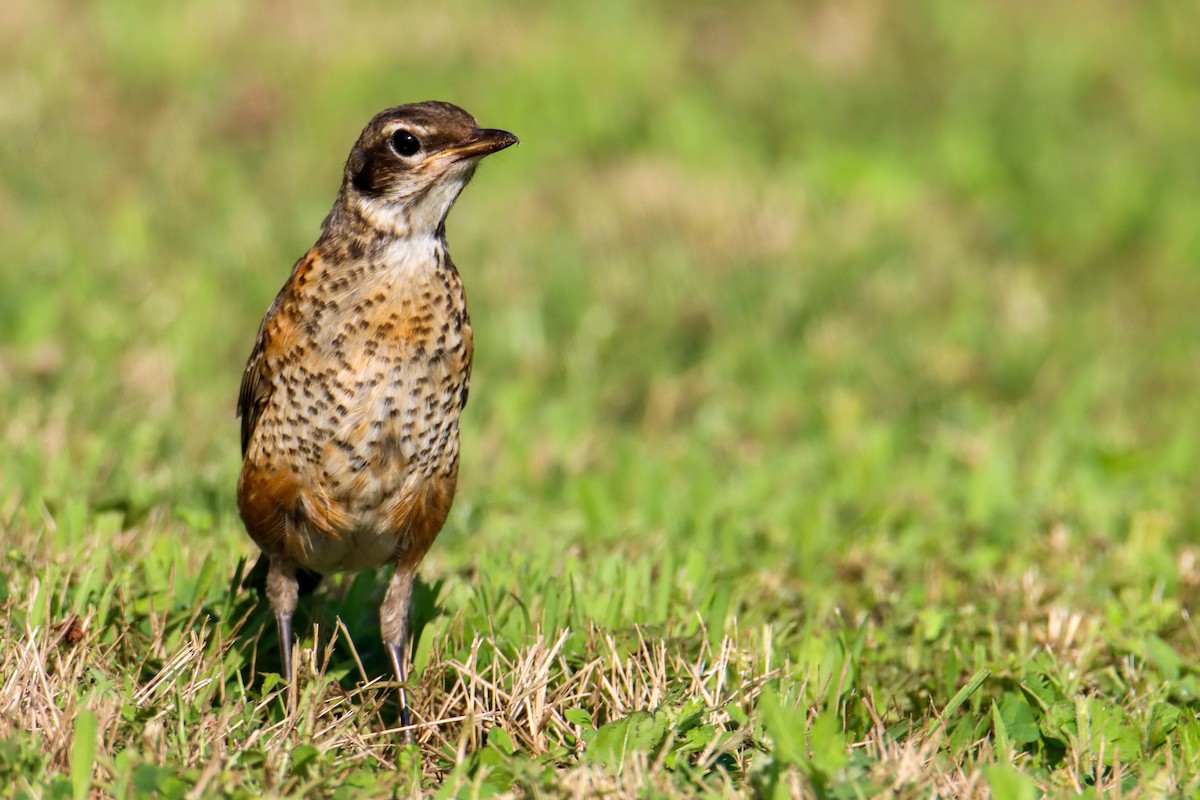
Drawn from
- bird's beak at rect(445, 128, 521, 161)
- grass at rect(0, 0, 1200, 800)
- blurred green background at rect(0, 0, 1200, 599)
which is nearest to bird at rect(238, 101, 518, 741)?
bird's beak at rect(445, 128, 521, 161)

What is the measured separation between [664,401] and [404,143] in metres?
4.20

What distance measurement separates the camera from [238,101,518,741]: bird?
15.4ft

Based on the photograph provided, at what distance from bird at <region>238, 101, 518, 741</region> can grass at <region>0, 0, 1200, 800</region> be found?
386 millimetres

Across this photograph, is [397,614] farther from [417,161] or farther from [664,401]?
[664,401]

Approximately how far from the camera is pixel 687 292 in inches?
387

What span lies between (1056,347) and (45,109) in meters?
7.03

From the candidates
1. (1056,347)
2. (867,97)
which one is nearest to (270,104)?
(867,97)

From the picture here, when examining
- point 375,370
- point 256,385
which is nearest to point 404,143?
point 375,370

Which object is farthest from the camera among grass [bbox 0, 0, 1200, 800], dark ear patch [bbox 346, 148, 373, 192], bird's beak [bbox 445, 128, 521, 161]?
dark ear patch [bbox 346, 148, 373, 192]

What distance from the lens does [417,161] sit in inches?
184

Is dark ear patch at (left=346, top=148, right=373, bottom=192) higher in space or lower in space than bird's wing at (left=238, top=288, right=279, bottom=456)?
higher

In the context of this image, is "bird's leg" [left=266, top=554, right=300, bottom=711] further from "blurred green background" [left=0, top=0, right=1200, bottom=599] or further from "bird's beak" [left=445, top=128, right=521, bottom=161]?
"bird's beak" [left=445, top=128, right=521, bottom=161]

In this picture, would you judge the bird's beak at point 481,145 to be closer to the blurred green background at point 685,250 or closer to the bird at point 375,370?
the bird at point 375,370

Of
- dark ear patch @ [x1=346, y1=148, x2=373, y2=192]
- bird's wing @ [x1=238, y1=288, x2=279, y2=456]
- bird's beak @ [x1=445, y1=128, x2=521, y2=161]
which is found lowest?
bird's wing @ [x1=238, y1=288, x2=279, y2=456]
